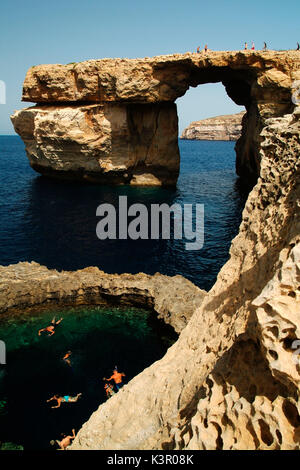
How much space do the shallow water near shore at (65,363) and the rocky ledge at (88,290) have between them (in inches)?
31.0

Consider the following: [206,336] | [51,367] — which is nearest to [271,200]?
[206,336]

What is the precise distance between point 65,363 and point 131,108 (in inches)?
1664

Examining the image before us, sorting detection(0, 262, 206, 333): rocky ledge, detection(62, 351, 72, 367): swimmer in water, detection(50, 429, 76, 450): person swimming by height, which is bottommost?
detection(50, 429, 76, 450): person swimming

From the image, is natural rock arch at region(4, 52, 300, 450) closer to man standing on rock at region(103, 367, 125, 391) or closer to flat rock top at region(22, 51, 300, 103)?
man standing on rock at region(103, 367, 125, 391)

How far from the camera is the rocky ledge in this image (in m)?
21.1

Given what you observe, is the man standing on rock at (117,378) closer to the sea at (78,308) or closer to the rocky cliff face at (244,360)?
→ the sea at (78,308)

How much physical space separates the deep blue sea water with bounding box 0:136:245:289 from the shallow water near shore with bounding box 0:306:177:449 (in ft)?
21.7

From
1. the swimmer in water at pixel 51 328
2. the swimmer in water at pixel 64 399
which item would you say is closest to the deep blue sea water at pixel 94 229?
the swimmer in water at pixel 51 328

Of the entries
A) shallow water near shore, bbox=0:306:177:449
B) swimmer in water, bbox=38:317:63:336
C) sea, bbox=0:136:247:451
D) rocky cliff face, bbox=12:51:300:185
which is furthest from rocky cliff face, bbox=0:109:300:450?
rocky cliff face, bbox=12:51:300:185

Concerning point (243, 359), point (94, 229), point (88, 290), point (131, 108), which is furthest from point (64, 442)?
point (131, 108)

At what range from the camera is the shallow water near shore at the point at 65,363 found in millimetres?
13719

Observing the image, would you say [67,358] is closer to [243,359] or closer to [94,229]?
[243,359]

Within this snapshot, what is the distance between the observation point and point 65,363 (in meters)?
17.0
